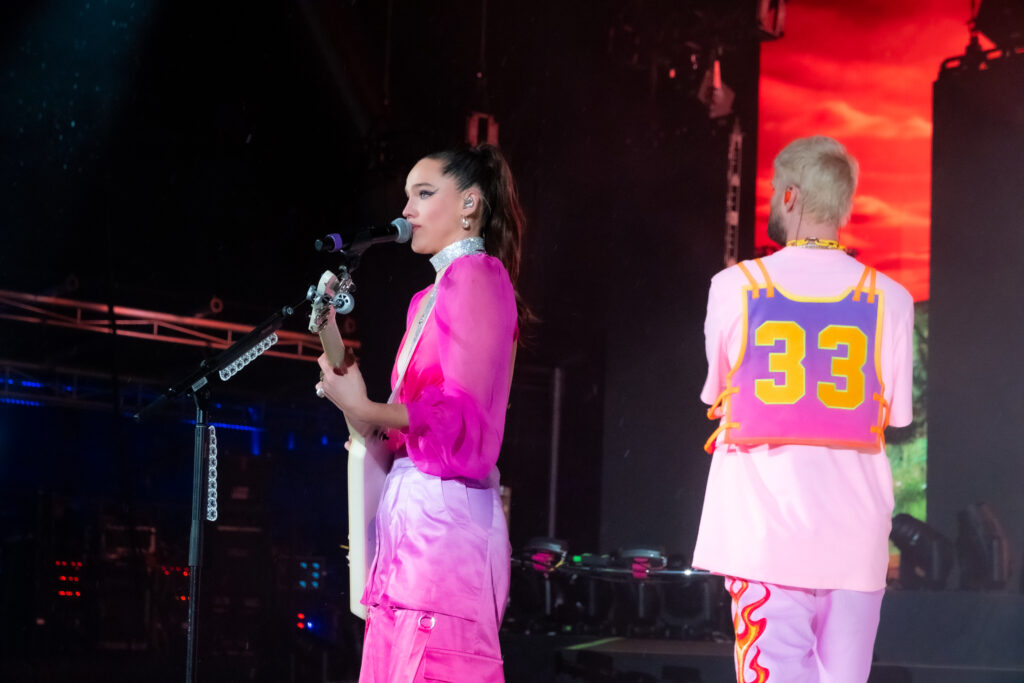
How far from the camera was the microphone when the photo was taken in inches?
82.9

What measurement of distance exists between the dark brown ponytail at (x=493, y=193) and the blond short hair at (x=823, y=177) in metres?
0.60

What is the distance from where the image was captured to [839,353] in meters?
2.38

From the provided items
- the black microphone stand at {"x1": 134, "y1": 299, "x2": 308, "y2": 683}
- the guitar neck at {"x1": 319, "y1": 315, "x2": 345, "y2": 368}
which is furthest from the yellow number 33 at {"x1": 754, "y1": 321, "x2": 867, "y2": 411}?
the black microphone stand at {"x1": 134, "y1": 299, "x2": 308, "y2": 683}

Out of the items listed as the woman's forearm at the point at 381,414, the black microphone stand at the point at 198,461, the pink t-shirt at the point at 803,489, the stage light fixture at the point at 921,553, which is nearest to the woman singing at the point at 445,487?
the woman's forearm at the point at 381,414

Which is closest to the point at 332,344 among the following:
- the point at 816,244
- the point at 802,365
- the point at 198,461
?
the point at 802,365

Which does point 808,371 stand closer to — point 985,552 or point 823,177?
point 823,177

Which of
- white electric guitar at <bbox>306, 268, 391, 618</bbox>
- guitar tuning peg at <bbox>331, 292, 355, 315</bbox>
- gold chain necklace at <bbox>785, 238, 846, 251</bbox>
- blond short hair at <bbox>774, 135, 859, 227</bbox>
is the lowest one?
white electric guitar at <bbox>306, 268, 391, 618</bbox>

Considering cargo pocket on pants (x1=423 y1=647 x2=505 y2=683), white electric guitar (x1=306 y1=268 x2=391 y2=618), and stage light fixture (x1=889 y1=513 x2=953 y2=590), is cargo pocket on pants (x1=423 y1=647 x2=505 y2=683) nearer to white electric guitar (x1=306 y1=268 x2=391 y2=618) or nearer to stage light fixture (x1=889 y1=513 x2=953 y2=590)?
white electric guitar (x1=306 y1=268 x2=391 y2=618)

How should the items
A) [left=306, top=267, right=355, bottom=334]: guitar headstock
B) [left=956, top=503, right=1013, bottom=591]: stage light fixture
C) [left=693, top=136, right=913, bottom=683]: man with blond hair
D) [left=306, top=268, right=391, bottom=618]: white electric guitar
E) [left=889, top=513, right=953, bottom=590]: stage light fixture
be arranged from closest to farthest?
[left=306, top=267, right=355, bottom=334]: guitar headstock
[left=306, top=268, right=391, bottom=618]: white electric guitar
[left=693, top=136, right=913, bottom=683]: man with blond hair
[left=956, top=503, right=1013, bottom=591]: stage light fixture
[left=889, top=513, right=953, bottom=590]: stage light fixture

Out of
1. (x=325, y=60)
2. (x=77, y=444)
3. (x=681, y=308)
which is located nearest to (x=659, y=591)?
(x=681, y=308)

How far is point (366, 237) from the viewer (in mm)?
2186

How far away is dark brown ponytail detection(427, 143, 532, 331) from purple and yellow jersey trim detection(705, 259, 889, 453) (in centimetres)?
50

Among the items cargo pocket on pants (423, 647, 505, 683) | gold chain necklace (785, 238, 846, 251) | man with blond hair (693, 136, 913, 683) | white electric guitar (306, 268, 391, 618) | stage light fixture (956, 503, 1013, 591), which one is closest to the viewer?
cargo pocket on pants (423, 647, 505, 683)

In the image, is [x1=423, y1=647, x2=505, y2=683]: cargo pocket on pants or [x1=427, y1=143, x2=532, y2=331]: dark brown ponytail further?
[x1=427, y1=143, x2=532, y2=331]: dark brown ponytail
